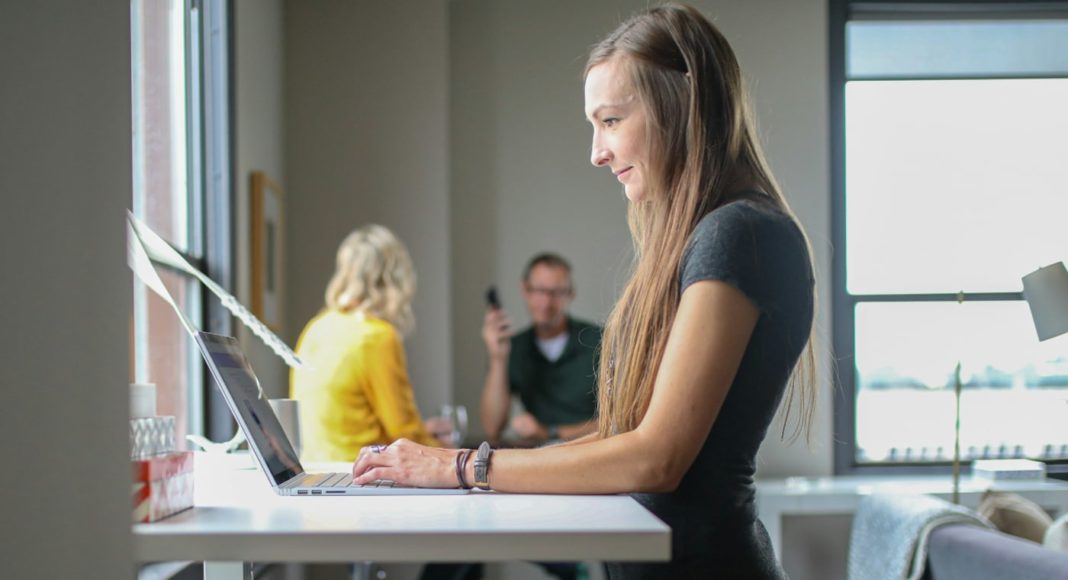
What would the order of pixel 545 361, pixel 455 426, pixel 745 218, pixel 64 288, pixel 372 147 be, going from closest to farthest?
pixel 64 288
pixel 745 218
pixel 455 426
pixel 545 361
pixel 372 147

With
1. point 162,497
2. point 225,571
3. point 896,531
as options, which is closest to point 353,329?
point 896,531

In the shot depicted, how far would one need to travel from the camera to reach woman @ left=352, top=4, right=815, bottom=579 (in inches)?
48.7

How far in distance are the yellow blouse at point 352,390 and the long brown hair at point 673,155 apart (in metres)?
2.16

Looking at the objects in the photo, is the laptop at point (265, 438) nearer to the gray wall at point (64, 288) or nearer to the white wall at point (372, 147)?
the gray wall at point (64, 288)

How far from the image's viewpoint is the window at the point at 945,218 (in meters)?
5.55

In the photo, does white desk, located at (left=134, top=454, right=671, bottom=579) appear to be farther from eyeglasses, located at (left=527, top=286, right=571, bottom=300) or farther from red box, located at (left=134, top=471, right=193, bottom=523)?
eyeglasses, located at (left=527, top=286, right=571, bottom=300)

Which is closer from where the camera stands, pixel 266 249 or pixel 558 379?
pixel 266 249

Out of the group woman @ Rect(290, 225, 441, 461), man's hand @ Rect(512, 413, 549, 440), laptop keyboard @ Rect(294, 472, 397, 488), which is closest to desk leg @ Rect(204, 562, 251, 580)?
laptop keyboard @ Rect(294, 472, 397, 488)

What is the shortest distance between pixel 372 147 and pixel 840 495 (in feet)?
8.60

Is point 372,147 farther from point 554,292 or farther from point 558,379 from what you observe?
point 558,379

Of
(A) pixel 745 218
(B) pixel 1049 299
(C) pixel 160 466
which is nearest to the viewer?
(C) pixel 160 466

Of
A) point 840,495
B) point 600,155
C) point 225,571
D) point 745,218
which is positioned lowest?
point 840,495

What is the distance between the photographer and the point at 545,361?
4.89 meters

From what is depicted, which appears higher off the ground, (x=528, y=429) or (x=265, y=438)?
(x=265, y=438)
